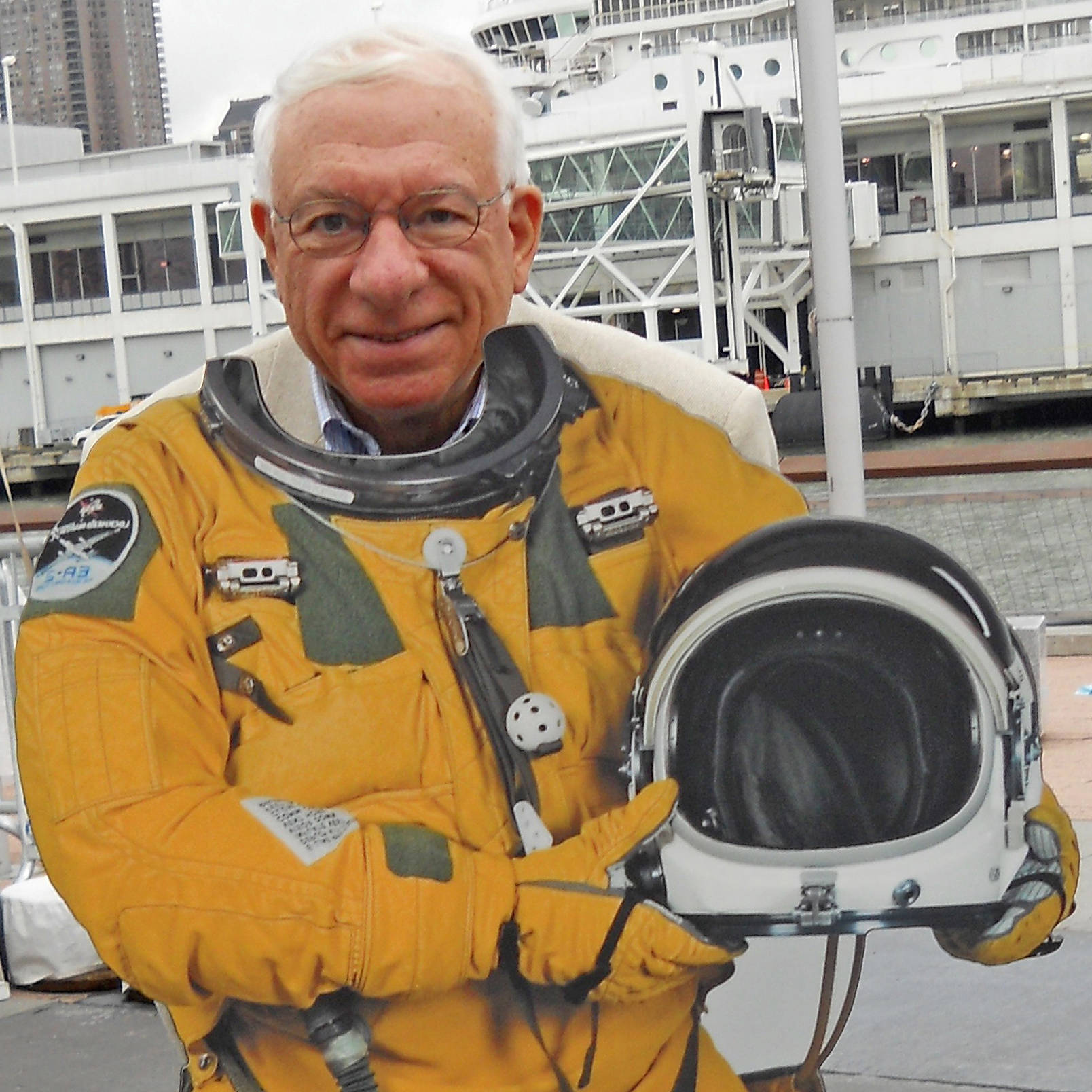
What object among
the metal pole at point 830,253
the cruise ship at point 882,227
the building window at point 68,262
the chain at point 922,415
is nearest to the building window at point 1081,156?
the cruise ship at point 882,227

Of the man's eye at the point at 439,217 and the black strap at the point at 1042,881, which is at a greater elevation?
the man's eye at the point at 439,217

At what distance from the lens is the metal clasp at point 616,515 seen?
1.98m

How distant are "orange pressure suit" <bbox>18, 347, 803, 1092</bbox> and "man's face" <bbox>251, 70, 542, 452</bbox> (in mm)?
145

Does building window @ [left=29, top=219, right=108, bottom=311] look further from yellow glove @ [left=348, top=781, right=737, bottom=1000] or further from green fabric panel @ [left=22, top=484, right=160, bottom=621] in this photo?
yellow glove @ [left=348, top=781, right=737, bottom=1000]

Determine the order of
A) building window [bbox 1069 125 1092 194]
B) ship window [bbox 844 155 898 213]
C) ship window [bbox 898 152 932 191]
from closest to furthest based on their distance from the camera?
building window [bbox 1069 125 1092 194], ship window [bbox 844 155 898 213], ship window [bbox 898 152 932 191]

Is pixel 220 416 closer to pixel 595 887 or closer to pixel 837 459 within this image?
pixel 595 887

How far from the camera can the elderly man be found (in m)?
1.85

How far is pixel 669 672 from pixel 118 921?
2.03 feet

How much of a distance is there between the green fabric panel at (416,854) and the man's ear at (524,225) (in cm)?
63

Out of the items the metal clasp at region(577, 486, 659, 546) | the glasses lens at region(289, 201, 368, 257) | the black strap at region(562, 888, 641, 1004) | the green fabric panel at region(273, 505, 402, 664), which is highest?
the glasses lens at region(289, 201, 368, 257)

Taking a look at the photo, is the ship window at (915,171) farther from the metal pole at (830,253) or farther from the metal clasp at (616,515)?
the metal clasp at (616,515)

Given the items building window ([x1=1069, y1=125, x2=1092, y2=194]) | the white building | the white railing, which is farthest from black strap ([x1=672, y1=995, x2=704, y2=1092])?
the white building

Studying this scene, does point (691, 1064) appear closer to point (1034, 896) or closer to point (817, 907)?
point (817, 907)

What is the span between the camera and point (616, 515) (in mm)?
1992
